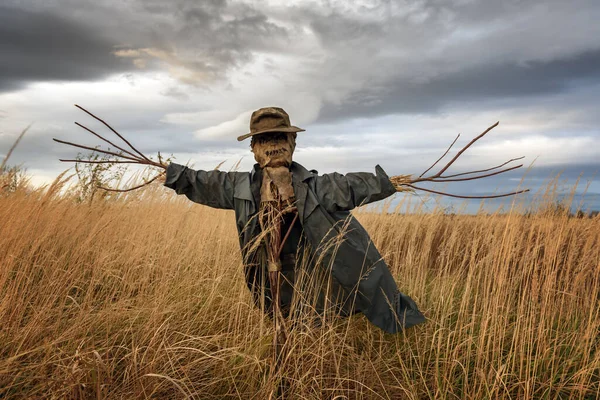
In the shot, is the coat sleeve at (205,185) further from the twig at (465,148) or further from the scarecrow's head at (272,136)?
the twig at (465,148)

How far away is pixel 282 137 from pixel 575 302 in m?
3.29

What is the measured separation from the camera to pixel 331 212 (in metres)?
2.69

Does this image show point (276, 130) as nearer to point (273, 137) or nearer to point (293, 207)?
point (273, 137)

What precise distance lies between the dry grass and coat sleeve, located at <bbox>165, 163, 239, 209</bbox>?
534 millimetres

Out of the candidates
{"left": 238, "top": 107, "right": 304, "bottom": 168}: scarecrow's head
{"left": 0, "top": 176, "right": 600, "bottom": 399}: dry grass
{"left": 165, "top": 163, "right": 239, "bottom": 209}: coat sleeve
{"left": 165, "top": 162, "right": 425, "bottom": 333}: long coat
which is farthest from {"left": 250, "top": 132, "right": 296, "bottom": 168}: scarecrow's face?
{"left": 0, "top": 176, "right": 600, "bottom": 399}: dry grass

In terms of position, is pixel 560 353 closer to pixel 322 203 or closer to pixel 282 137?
A: pixel 322 203

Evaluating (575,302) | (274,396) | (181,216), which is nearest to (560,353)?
(575,302)

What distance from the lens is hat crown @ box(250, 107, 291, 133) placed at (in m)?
2.62


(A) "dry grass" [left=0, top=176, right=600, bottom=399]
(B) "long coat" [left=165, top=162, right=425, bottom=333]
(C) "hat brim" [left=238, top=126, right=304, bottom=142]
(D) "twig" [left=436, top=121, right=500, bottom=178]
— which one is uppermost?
(C) "hat brim" [left=238, top=126, right=304, bottom=142]

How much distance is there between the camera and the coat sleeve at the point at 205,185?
261 cm

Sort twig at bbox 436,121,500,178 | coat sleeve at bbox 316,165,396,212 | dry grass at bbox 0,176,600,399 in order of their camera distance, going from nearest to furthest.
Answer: twig at bbox 436,121,500,178 → dry grass at bbox 0,176,600,399 → coat sleeve at bbox 316,165,396,212

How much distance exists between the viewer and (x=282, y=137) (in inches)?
106

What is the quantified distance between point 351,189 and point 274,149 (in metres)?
0.53

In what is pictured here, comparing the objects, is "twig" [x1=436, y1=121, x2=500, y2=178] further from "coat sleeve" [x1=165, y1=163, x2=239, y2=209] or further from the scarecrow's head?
"coat sleeve" [x1=165, y1=163, x2=239, y2=209]
